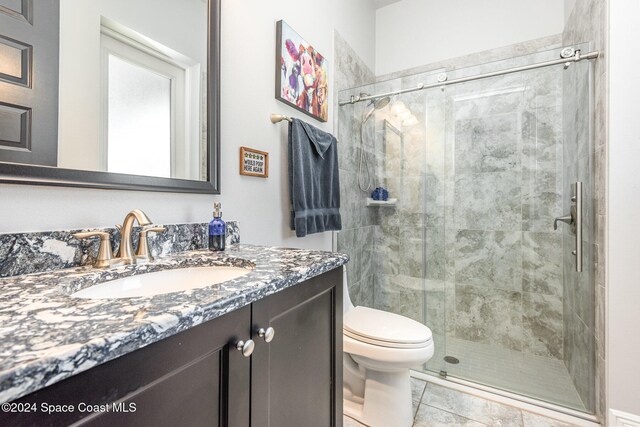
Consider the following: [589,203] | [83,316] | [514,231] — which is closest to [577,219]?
[589,203]

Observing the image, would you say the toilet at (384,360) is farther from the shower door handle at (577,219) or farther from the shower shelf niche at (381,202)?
the shower shelf niche at (381,202)

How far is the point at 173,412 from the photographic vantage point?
0.45 metres

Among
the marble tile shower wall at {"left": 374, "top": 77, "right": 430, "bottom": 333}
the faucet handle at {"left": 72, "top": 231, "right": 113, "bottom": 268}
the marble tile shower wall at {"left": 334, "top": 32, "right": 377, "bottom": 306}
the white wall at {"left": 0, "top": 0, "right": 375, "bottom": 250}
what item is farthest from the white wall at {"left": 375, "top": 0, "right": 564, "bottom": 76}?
the faucet handle at {"left": 72, "top": 231, "right": 113, "bottom": 268}

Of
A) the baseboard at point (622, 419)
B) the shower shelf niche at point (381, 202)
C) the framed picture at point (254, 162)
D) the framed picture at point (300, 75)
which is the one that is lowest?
the baseboard at point (622, 419)

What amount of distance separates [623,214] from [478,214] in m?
0.82

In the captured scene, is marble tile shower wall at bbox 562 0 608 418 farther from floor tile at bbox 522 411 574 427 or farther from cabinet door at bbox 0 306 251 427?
cabinet door at bbox 0 306 251 427

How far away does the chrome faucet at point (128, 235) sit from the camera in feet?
2.62

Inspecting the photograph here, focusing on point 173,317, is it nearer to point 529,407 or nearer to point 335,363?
point 335,363

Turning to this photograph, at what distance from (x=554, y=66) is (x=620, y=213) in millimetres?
988

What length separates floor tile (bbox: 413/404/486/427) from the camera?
1.43m

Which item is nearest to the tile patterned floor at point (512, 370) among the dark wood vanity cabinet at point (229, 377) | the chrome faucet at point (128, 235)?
the dark wood vanity cabinet at point (229, 377)

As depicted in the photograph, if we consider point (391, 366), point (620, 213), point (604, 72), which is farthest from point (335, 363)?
point (604, 72)

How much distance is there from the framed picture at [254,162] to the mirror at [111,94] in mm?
148

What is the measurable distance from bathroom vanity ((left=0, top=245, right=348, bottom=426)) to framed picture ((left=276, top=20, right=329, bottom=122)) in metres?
1.01
